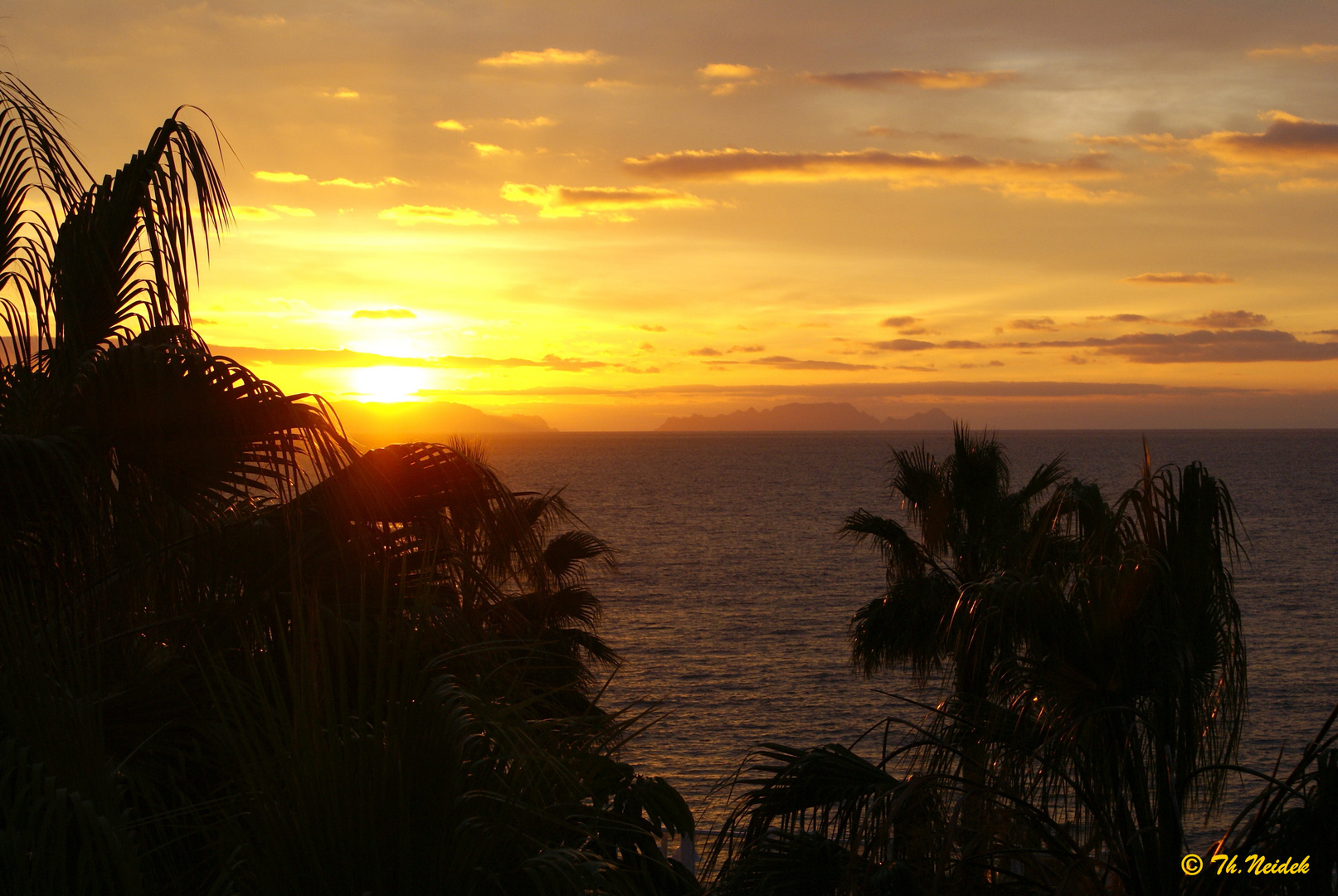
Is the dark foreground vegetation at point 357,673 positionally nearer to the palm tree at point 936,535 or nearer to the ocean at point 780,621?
the ocean at point 780,621

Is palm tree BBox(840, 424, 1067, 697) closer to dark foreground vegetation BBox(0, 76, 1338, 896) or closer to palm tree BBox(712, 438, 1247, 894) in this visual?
dark foreground vegetation BBox(0, 76, 1338, 896)

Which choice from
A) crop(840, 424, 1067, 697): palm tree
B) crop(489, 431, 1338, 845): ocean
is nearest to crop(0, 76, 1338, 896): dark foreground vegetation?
crop(489, 431, 1338, 845): ocean

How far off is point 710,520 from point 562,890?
3411 inches

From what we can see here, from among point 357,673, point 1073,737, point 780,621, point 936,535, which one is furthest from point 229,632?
point 780,621

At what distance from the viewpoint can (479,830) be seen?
3.07m

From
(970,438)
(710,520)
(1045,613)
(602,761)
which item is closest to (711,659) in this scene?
(970,438)

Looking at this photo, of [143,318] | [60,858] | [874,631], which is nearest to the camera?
[60,858]

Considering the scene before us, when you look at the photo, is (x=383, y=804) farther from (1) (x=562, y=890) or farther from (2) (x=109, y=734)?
(2) (x=109, y=734)
